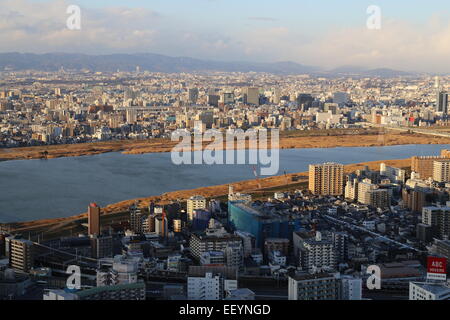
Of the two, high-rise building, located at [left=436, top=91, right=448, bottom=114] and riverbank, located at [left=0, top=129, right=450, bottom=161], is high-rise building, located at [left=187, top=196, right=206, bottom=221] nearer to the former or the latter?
riverbank, located at [left=0, top=129, right=450, bottom=161]

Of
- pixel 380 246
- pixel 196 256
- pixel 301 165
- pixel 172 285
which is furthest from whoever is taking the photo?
pixel 301 165

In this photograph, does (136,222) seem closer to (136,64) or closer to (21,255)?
(21,255)

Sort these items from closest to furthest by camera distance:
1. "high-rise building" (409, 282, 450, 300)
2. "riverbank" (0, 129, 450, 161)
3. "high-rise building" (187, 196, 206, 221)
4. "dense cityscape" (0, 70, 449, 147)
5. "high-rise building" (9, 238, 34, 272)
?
"high-rise building" (409, 282, 450, 300), "high-rise building" (9, 238, 34, 272), "high-rise building" (187, 196, 206, 221), "riverbank" (0, 129, 450, 161), "dense cityscape" (0, 70, 449, 147)

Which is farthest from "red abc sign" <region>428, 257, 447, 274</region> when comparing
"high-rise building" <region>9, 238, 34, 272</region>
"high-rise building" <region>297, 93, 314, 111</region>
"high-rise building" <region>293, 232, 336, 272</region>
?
"high-rise building" <region>297, 93, 314, 111</region>
